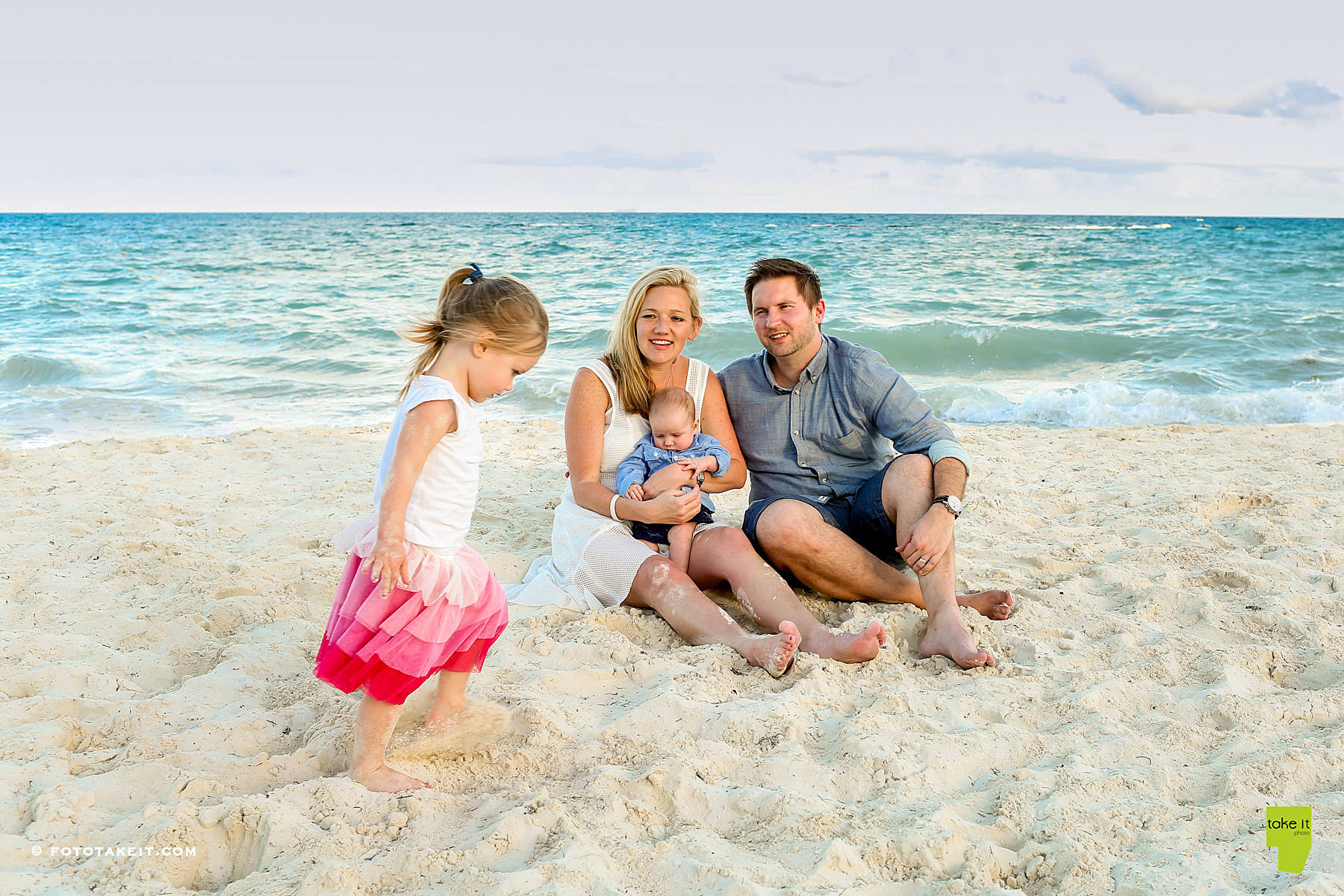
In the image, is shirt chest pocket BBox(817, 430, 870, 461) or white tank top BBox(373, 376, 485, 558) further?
shirt chest pocket BBox(817, 430, 870, 461)

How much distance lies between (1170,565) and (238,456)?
212 inches

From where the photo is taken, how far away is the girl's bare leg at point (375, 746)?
2.29 metres

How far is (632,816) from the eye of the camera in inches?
Answer: 84.6

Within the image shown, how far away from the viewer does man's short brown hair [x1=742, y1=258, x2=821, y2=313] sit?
3463 mm

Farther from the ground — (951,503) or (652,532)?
(951,503)

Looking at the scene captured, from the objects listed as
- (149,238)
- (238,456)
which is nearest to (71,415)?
(238,456)

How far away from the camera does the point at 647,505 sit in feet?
11.1

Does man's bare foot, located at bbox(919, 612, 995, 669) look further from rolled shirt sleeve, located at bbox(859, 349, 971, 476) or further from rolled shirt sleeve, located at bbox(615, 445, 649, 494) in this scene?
rolled shirt sleeve, located at bbox(615, 445, 649, 494)

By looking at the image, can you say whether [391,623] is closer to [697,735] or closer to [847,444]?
[697,735]

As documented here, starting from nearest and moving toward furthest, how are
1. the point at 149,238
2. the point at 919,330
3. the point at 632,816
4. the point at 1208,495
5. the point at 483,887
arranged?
the point at 483,887, the point at 632,816, the point at 1208,495, the point at 919,330, the point at 149,238

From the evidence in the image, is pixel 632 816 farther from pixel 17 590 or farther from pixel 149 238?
pixel 149 238

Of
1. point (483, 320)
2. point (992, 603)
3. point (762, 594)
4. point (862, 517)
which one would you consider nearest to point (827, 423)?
point (862, 517)

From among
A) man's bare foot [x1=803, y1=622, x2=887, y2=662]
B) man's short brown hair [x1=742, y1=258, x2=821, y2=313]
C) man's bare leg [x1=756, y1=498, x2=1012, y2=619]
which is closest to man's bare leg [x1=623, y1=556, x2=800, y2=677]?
man's bare foot [x1=803, y1=622, x2=887, y2=662]

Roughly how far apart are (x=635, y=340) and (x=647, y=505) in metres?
0.69
